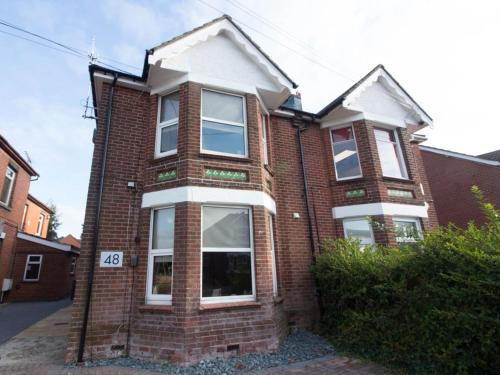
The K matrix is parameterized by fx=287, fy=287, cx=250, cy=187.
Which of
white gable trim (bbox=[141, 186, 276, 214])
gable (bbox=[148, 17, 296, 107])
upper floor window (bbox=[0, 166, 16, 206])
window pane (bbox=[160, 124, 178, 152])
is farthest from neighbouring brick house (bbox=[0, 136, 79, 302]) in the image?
white gable trim (bbox=[141, 186, 276, 214])

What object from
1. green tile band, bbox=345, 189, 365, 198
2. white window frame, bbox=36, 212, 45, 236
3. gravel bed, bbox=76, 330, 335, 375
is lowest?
gravel bed, bbox=76, 330, 335, 375

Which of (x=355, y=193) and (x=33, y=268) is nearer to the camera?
(x=355, y=193)

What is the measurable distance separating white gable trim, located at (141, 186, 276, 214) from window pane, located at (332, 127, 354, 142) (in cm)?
411

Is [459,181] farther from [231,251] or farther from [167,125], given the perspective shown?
[167,125]

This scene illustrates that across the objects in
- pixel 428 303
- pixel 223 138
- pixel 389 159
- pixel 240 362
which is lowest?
pixel 240 362

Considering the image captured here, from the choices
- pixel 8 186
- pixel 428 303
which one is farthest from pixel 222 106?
pixel 8 186

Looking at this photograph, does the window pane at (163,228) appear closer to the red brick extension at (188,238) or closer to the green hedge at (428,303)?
the red brick extension at (188,238)

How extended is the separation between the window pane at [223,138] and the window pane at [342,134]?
3.73m

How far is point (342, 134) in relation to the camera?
936 cm

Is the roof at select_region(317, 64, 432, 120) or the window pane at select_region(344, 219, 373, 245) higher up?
the roof at select_region(317, 64, 432, 120)

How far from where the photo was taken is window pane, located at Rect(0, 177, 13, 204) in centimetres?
1504

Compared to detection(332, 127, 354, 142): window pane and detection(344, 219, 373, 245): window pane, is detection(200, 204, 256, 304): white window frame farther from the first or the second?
detection(332, 127, 354, 142): window pane

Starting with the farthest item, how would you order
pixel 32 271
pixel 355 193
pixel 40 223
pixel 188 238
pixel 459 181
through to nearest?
pixel 40 223
pixel 32 271
pixel 459 181
pixel 355 193
pixel 188 238

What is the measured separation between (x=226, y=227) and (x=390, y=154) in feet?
20.4
